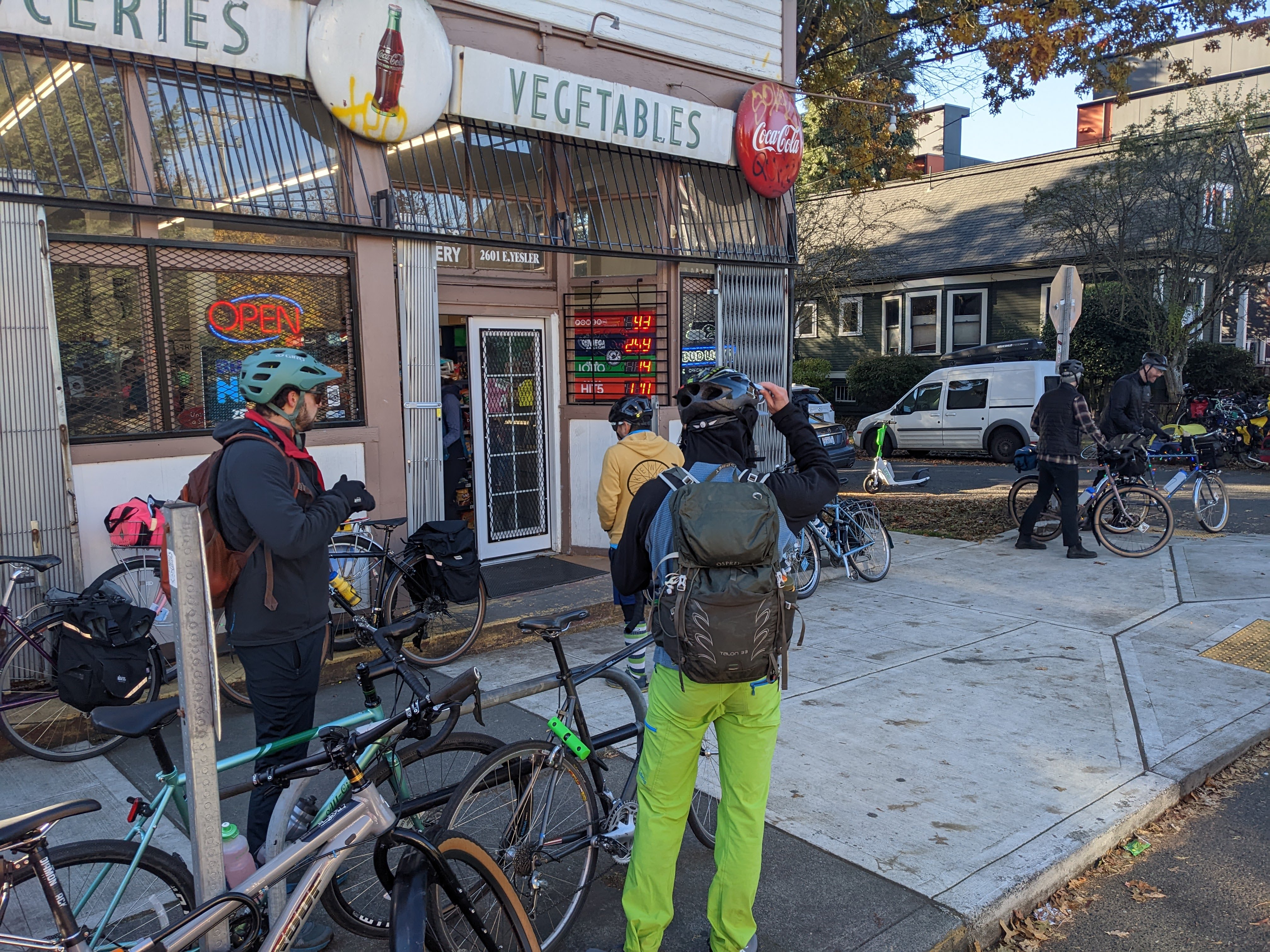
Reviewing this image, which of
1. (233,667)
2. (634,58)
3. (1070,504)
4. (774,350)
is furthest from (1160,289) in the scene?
(233,667)

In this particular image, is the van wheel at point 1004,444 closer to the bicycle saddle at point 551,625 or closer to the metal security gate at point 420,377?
the metal security gate at point 420,377

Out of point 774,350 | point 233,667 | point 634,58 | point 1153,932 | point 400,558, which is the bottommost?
point 1153,932

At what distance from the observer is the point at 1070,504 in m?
9.65

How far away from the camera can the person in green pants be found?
3.07 m

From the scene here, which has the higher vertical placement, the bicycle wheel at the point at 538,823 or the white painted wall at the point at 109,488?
the white painted wall at the point at 109,488

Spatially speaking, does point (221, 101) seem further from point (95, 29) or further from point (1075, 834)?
point (1075, 834)

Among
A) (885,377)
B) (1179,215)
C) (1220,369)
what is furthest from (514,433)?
(1220,369)

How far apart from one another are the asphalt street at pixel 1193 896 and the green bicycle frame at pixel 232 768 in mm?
2524

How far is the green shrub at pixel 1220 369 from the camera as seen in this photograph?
2078 centimetres

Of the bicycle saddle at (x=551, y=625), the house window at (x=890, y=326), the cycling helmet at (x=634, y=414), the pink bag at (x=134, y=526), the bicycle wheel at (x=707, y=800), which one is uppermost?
the house window at (x=890, y=326)

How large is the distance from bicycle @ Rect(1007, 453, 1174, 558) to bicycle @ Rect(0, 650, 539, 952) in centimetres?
845

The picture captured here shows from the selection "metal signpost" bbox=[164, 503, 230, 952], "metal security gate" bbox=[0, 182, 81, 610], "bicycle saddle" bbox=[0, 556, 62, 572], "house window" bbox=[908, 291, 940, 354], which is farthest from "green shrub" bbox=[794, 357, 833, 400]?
"metal signpost" bbox=[164, 503, 230, 952]

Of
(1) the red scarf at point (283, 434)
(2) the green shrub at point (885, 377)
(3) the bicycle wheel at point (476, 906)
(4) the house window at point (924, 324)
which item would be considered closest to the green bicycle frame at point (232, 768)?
(3) the bicycle wheel at point (476, 906)

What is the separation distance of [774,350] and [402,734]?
7536 millimetres
